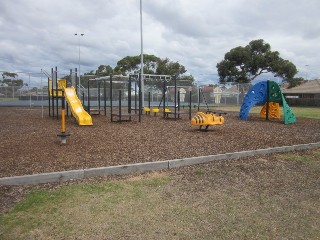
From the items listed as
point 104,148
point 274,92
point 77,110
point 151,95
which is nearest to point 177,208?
point 104,148

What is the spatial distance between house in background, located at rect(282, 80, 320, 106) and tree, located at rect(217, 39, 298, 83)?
290cm

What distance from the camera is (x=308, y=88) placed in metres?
53.0

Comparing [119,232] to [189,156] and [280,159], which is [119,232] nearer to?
[189,156]

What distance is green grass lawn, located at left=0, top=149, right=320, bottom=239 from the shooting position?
11.0 ft

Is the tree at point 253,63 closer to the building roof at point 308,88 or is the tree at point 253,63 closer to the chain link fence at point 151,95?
the building roof at point 308,88

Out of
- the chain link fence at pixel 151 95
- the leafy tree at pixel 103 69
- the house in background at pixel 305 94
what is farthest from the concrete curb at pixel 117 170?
the leafy tree at pixel 103 69

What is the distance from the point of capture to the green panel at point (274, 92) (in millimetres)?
15953

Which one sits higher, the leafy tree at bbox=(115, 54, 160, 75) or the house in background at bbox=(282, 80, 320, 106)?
the leafy tree at bbox=(115, 54, 160, 75)

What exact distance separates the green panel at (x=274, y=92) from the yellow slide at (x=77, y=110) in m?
9.70

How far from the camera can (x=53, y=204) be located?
159 inches

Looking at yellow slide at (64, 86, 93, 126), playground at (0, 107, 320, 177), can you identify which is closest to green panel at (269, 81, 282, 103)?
playground at (0, 107, 320, 177)

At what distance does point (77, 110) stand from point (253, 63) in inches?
1719

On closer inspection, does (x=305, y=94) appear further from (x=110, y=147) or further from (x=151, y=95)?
(x=110, y=147)

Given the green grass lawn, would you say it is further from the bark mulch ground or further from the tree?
the tree
